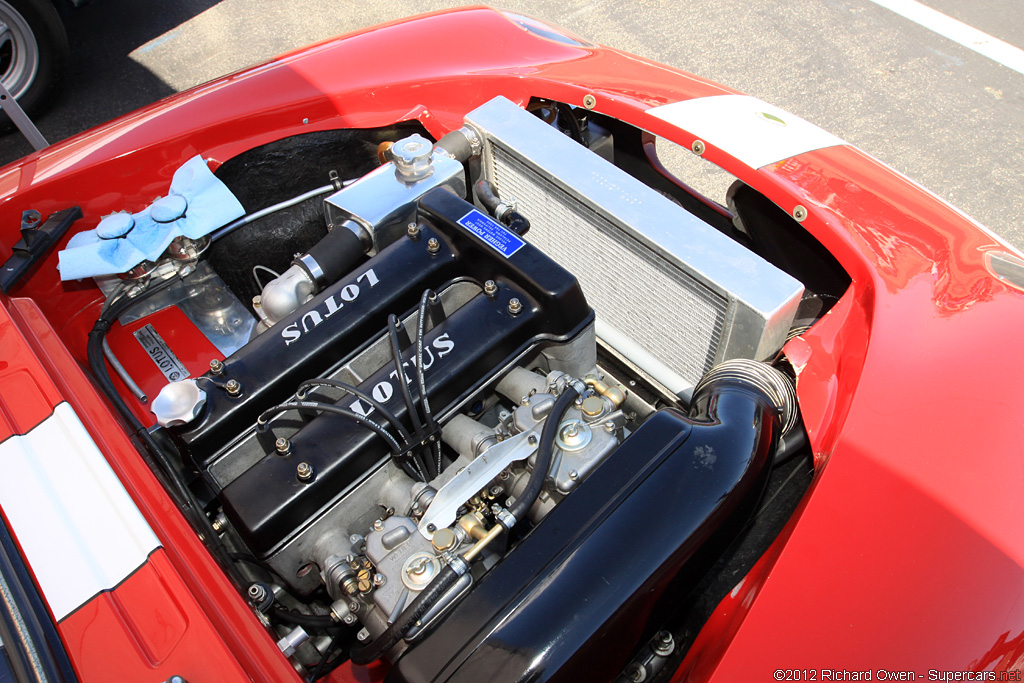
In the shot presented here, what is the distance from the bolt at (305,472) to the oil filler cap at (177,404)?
21 cm

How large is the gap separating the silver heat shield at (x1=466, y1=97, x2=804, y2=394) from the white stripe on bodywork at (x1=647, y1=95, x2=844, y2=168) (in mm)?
244

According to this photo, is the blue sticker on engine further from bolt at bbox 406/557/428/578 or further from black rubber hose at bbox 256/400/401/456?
bolt at bbox 406/557/428/578

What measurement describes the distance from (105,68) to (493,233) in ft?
11.1

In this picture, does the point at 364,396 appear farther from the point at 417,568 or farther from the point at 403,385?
the point at 417,568

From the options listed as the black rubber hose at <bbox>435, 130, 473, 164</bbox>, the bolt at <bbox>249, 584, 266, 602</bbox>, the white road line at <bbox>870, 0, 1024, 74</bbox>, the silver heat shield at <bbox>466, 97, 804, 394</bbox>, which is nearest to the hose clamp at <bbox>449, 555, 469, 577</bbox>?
the bolt at <bbox>249, 584, 266, 602</bbox>

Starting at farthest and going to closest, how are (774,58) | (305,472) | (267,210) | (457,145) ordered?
1. (774,58)
2. (267,210)
3. (457,145)
4. (305,472)

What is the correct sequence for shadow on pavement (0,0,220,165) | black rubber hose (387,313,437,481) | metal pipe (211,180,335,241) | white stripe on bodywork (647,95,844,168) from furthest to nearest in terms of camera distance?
shadow on pavement (0,0,220,165), metal pipe (211,180,335,241), white stripe on bodywork (647,95,844,168), black rubber hose (387,313,437,481)

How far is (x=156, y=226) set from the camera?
1.63 m

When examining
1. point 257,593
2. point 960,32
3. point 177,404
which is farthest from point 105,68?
point 960,32

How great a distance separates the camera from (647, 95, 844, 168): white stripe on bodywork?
1569 millimetres

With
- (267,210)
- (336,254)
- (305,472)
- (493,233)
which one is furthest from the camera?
(267,210)

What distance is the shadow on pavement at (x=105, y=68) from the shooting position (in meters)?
3.45

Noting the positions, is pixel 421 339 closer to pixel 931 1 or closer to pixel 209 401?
pixel 209 401

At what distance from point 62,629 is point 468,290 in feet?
2.81
